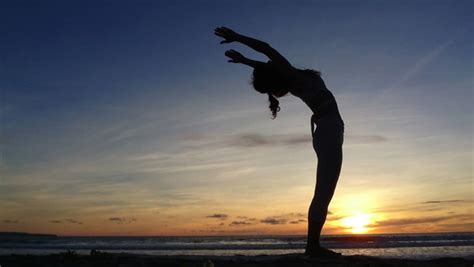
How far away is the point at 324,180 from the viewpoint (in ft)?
17.1

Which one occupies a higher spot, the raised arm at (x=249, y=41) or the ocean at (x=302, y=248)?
the raised arm at (x=249, y=41)

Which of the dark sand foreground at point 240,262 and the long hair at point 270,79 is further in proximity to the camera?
the long hair at point 270,79

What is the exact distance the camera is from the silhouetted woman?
5215 mm

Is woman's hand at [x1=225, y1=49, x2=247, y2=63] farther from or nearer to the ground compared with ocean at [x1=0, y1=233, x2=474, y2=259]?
farther from the ground

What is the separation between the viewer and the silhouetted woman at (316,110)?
5215 mm

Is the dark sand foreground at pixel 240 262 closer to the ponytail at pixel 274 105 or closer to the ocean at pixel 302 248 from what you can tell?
the ponytail at pixel 274 105

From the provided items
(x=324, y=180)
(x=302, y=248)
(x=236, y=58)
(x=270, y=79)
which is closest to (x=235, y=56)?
(x=236, y=58)

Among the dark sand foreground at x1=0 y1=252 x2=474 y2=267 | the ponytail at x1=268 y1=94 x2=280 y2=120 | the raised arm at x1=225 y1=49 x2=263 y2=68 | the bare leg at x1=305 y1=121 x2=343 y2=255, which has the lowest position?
the dark sand foreground at x1=0 y1=252 x2=474 y2=267

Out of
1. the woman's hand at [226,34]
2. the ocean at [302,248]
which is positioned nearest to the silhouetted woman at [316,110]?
the woman's hand at [226,34]

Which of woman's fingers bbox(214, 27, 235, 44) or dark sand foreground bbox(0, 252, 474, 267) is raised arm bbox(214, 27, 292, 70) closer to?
woman's fingers bbox(214, 27, 235, 44)

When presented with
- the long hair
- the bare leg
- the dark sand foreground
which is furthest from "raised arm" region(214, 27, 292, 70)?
the dark sand foreground

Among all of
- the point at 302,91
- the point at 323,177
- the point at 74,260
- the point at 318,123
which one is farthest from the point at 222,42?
the point at 74,260

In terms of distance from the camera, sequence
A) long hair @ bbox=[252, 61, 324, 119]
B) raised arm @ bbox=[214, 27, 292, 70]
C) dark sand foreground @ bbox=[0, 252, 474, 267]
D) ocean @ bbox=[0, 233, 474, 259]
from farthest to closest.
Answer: ocean @ bbox=[0, 233, 474, 259]
long hair @ bbox=[252, 61, 324, 119]
raised arm @ bbox=[214, 27, 292, 70]
dark sand foreground @ bbox=[0, 252, 474, 267]

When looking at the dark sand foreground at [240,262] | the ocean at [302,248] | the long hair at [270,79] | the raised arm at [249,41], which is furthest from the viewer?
the ocean at [302,248]
